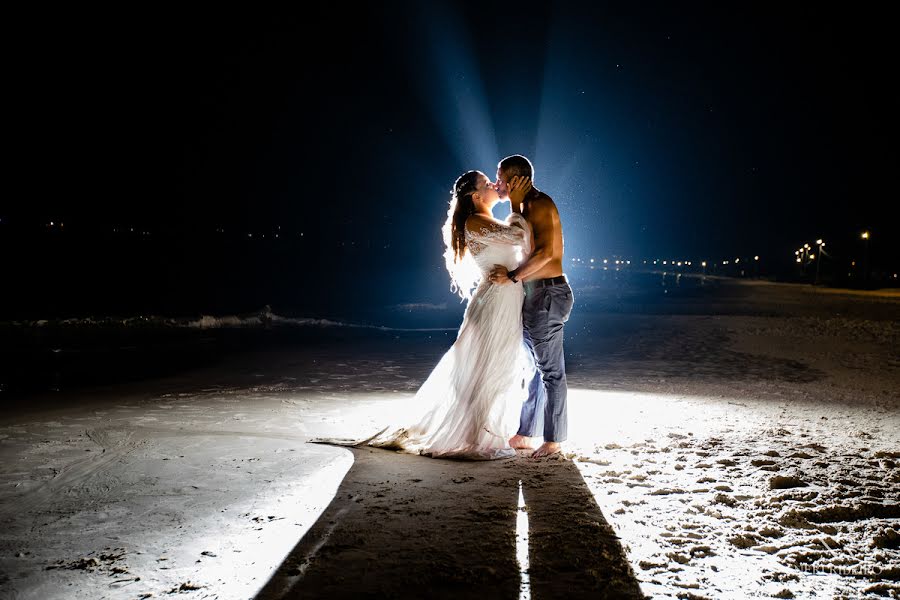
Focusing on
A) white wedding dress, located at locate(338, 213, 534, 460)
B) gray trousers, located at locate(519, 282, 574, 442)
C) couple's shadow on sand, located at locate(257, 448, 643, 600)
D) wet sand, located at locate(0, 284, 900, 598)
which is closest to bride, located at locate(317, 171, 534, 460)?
white wedding dress, located at locate(338, 213, 534, 460)

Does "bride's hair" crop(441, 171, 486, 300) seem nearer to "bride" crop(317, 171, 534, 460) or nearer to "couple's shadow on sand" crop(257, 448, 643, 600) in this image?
"bride" crop(317, 171, 534, 460)

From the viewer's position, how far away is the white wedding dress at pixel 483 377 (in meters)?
5.04

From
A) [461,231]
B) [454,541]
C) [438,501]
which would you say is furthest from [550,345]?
[454,541]

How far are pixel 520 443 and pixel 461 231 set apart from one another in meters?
1.91

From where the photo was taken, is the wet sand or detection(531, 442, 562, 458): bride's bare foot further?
detection(531, 442, 562, 458): bride's bare foot

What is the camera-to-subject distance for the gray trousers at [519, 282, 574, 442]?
5.11m

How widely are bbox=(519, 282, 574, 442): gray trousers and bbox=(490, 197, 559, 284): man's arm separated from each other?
25 cm

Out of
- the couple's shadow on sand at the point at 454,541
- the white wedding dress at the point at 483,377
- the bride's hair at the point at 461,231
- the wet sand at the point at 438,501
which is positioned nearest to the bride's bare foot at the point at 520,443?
the white wedding dress at the point at 483,377

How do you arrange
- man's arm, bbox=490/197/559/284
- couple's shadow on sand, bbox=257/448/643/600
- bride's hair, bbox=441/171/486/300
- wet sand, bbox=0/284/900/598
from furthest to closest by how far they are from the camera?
bride's hair, bbox=441/171/486/300, man's arm, bbox=490/197/559/284, wet sand, bbox=0/284/900/598, couple's shadow on sand, bbox=257/448/643/600

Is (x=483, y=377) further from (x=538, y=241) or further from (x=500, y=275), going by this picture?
(x=538, y=241)

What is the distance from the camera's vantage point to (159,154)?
10106 centimetres

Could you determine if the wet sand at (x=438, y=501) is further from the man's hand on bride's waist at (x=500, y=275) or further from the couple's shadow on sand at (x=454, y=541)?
the man's hand on bride's waist at (x=500, y=275)

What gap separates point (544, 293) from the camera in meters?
5.15

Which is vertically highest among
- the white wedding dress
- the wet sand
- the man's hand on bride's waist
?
the man's hand on bride's waist
